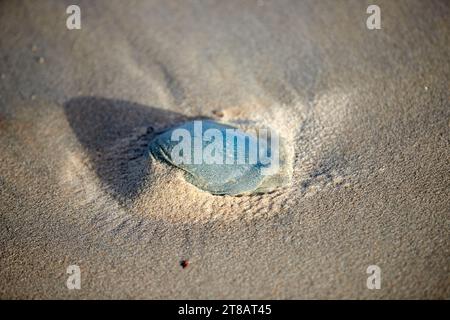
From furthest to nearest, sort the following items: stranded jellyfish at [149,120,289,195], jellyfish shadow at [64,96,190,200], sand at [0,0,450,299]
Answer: jellyfish shadow at [64,96,190,200] → stranded jellyfish at [149,120,289,195] → sand at [0,0,450,299]

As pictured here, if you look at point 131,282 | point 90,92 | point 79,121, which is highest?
point 90,92

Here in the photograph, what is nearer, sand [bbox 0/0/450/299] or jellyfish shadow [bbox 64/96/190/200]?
sand [bbox 0/0/450/299]

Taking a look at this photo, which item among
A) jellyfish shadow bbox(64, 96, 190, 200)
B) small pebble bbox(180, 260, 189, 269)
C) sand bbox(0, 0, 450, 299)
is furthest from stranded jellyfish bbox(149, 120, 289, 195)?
small pebble bbox(180, 260, 189, 269)

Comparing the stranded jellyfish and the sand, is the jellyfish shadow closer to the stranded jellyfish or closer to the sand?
the sand

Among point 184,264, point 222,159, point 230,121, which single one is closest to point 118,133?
point 230,121

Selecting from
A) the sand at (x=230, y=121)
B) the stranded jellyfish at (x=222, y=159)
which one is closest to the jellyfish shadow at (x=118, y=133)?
the sand at (x=230, y=121)
